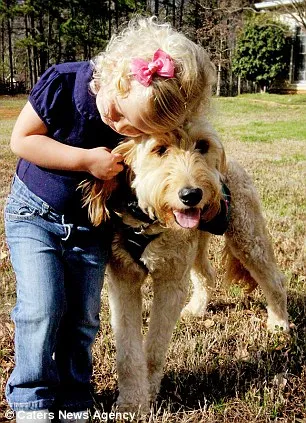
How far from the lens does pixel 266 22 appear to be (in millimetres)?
30250

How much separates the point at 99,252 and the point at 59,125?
0.68m

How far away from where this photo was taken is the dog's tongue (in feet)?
8.73

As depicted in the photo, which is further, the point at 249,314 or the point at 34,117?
the point at 249,314

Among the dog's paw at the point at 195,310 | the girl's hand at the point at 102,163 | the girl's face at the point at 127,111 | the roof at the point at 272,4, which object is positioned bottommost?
the dog's paw at the point at 195,310

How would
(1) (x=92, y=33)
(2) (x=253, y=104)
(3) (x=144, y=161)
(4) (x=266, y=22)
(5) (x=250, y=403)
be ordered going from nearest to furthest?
(3) (x=144, y=161) < (5) (x=250, y=403) < (2) (x=253, y=104) < (4) (x=266, y=22) < (1) (x=92, y=33)

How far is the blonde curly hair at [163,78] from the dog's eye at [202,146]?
0.46 feet

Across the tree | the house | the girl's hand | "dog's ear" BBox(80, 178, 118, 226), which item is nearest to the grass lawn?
the girl's hand

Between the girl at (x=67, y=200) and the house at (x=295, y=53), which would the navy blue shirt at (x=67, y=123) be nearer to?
the girl at (x=67, y=200)

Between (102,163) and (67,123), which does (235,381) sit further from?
(67,123)

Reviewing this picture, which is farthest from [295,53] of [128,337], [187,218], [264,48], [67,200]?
[187,218]

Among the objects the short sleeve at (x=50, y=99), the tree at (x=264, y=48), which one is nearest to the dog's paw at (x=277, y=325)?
the short sleeve at (x=50, y=99)

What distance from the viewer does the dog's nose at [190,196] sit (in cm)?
254

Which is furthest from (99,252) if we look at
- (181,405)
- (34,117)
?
(181,405)

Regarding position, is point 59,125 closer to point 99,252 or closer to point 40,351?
point 99,252
